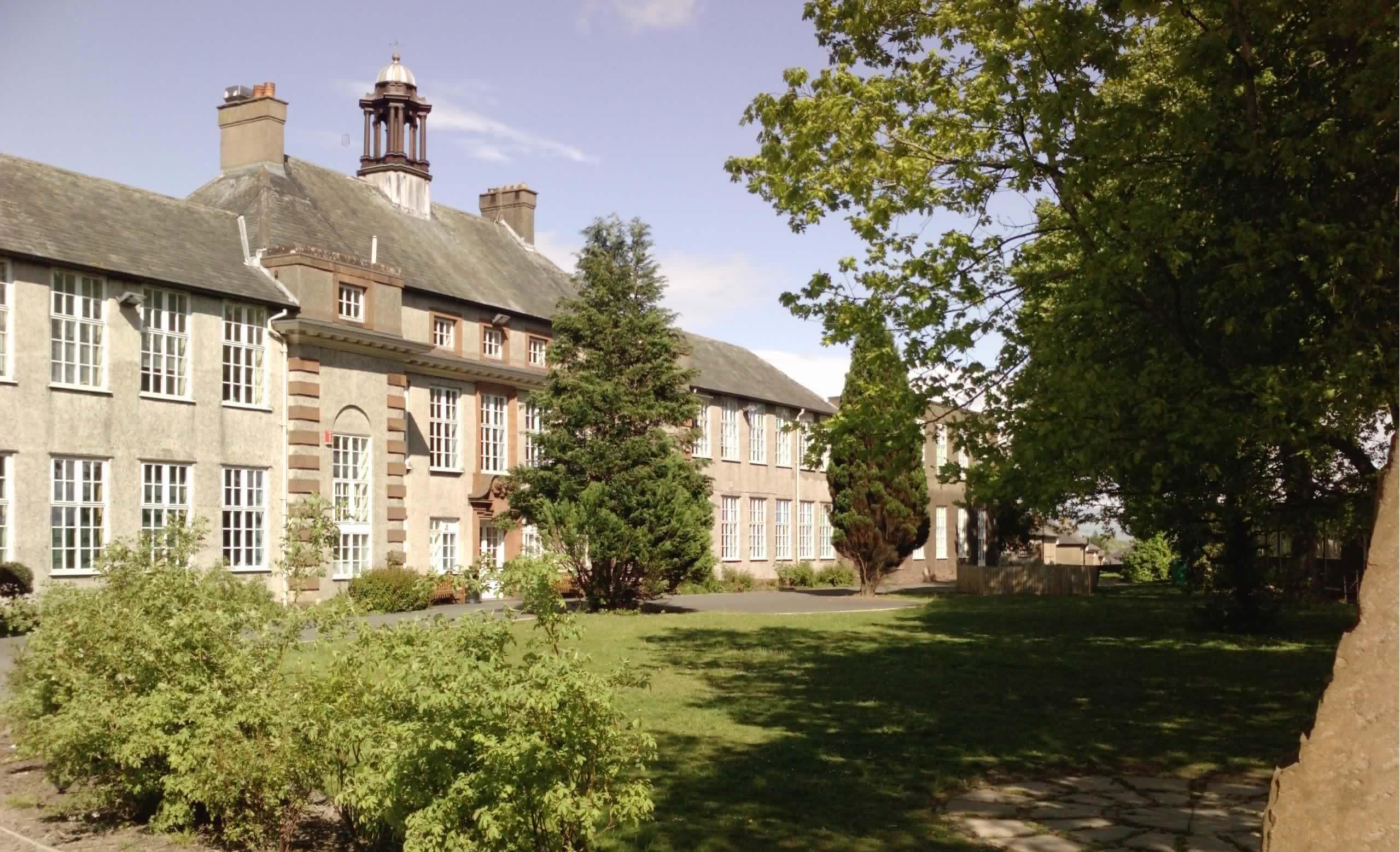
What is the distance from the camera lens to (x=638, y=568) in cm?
3144

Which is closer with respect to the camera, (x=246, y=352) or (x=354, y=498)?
(x=246, y=352)

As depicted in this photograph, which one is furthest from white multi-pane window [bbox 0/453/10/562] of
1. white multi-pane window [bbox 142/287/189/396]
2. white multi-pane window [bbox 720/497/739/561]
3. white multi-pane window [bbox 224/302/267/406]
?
white multi-pane window [bbox 720/497/739/561]

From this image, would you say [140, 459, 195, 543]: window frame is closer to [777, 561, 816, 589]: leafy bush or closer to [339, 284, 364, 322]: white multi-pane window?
[339, 284, 364, 322]: white multi-pane window

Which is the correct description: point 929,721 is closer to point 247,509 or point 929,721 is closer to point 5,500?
point 5,500

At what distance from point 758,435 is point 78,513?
1174 inches

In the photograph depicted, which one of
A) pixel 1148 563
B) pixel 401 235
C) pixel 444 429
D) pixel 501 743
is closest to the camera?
pixel 501 743

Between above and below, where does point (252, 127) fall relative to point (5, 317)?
above

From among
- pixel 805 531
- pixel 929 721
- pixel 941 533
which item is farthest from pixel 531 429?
pixel 941 533

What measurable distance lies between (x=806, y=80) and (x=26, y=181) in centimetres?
1949

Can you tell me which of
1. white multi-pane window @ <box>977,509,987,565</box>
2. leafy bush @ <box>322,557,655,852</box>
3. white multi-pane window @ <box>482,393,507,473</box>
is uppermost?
white multi-pane window @ <box>482,393,507,473</box>

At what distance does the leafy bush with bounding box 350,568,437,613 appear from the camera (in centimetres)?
2956

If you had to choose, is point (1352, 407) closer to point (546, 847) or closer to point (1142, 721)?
point (1142, 721)

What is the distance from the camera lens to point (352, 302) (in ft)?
104

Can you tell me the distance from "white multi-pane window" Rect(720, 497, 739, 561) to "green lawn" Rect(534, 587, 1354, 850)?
2364cm
